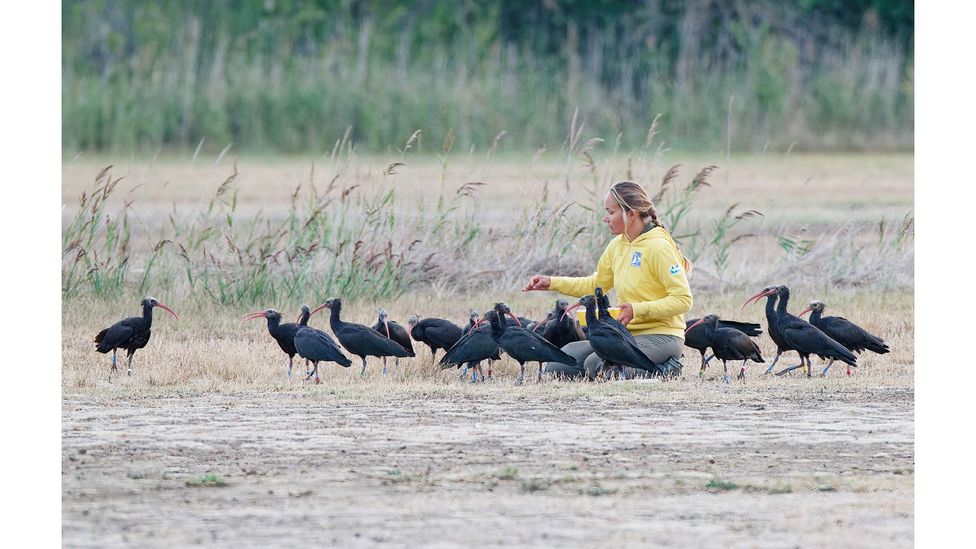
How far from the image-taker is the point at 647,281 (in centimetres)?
975

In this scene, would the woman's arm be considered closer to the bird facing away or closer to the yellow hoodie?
the yellow hoodie

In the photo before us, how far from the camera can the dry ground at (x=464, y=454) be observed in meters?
6.80

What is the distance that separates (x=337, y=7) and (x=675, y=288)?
1865cm

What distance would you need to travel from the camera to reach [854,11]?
88.5ft

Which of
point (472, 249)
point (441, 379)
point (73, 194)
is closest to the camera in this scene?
point (441, 379)

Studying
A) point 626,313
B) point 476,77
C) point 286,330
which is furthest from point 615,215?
point 476,77

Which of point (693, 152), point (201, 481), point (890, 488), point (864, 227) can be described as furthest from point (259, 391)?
point (693, 152)

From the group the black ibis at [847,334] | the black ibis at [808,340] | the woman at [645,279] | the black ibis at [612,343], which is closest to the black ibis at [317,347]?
the woman at [645,279]

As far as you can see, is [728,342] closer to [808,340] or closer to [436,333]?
[808,340]

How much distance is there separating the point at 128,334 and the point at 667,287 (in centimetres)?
339

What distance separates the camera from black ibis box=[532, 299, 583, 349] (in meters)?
10.5

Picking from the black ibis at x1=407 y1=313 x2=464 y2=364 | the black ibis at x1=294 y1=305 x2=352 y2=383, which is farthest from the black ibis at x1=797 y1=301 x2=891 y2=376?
the black ibis at x1=294 y1=305 x2=352 y2=383

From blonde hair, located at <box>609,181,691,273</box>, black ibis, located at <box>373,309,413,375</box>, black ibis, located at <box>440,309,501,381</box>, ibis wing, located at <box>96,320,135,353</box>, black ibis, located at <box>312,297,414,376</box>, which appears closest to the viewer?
blonde hair, located at <box>609,181,691,273</box>

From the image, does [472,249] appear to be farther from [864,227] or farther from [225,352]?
[864,227]
